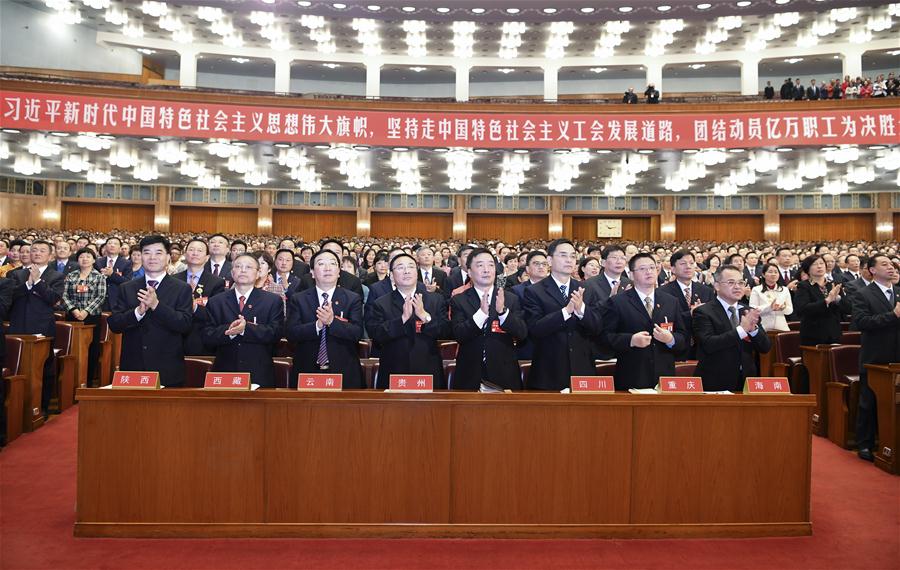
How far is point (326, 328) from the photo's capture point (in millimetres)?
3525

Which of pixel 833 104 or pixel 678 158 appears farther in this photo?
pixel 678 158

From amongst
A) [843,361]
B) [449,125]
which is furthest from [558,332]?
[449,125]

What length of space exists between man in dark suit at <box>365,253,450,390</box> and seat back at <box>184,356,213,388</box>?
110cm

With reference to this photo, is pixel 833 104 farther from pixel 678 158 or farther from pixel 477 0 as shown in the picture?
pixel 477 0

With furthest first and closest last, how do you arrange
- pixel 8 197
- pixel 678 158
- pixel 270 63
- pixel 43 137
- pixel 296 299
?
pixel 270 63 < pixel 8 197 < pixel 678 158 < pixel 43 137 < pixel 296 299

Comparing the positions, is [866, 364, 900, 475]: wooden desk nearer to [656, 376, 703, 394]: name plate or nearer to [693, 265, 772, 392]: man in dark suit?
[693, 265, 772, 392]: man in dark suit

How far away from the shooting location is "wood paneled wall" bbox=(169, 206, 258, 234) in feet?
70.3

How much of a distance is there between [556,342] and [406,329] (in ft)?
2.94

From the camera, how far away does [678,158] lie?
14.0 metres

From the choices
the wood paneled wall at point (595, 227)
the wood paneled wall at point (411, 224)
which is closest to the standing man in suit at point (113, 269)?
the wood paneled wall at point (411, 224)

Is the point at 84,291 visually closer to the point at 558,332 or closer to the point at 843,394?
the point at 558,332

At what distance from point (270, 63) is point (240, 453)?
66.2ft

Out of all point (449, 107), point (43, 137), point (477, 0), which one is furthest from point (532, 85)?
point (43, 137)

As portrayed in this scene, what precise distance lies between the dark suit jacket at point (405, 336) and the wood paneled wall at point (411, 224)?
1853 centimetres
